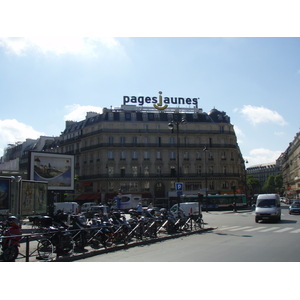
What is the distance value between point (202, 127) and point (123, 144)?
15.0 meters

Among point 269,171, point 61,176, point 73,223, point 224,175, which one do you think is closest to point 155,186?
point 224,175

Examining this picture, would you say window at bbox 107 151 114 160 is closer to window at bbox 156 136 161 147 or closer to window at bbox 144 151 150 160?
window at bbox 144 151 150 160

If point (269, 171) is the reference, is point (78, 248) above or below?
below

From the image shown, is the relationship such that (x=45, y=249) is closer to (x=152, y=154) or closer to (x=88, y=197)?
(x=88, y=197)

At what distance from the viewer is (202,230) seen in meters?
20.0

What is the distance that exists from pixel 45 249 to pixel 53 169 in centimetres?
1939

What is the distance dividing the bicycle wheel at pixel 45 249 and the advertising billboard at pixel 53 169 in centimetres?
1748

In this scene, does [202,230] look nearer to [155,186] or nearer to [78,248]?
[78,248]

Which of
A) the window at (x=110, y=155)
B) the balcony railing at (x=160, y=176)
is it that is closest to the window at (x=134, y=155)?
the balcony railing at (x=160, y=176)

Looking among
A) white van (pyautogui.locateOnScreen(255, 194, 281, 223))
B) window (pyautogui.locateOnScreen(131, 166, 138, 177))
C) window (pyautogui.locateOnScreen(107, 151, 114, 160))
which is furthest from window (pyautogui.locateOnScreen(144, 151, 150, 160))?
white van (pyautogui.locateOnScreen(255, 194, 281, 223))

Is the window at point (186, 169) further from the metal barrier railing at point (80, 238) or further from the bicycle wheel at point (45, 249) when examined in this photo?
the bicycle wheel at point (45, 249)

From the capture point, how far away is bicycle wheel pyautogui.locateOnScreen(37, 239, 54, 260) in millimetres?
10547

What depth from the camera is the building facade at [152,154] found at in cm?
6272

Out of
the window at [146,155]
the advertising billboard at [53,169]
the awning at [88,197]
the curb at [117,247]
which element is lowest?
the curb at [117,247]
